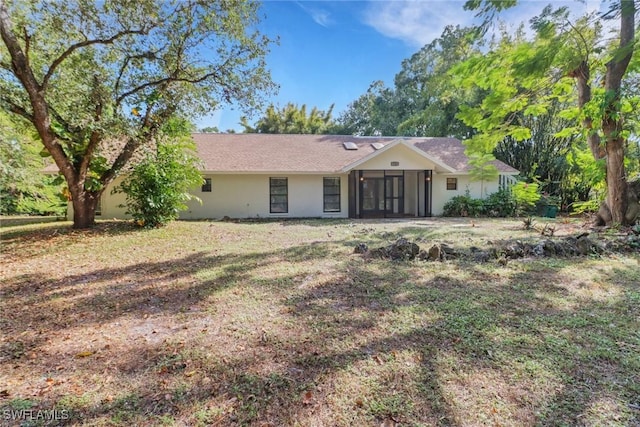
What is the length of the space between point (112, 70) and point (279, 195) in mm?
7989

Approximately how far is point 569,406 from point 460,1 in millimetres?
10189

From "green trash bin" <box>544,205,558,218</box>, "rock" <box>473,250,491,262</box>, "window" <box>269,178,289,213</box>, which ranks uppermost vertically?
"window" <box>269,178,289,213</box>

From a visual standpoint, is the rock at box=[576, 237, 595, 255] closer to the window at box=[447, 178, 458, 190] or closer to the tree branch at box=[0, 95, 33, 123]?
the window at box=[447, 178, 458, 190]

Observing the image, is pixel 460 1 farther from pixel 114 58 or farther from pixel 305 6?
pixel 114 58

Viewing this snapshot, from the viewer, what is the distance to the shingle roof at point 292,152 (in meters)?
14.9

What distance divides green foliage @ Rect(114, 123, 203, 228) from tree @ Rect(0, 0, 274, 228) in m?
0.50

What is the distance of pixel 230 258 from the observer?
698cm

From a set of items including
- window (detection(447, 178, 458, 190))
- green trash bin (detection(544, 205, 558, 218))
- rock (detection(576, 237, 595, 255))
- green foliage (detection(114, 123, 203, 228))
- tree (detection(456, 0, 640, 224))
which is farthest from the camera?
window (detection(447, 178, 458, 190))

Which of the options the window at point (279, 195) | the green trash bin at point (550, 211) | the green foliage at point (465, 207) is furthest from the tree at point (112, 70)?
the green trash bin at point (550, 211)

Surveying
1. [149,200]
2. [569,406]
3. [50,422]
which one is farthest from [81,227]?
[569,406]

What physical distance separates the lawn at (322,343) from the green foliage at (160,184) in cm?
376

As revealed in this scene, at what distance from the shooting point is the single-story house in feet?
48.5

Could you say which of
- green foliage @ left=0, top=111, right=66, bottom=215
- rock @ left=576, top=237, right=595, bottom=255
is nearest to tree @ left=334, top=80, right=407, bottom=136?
rock @ left=576, top=237, right=595, bottom=255

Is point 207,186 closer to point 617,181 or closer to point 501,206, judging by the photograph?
point 501,206
